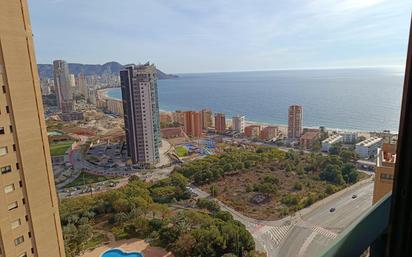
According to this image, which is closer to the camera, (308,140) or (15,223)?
(15,223)

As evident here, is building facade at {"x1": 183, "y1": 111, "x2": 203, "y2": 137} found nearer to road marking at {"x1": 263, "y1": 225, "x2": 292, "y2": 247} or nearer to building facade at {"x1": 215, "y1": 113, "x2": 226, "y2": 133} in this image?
building facade at {"x1": 215, "y1": 113, "x2": 226, "y2": 133}

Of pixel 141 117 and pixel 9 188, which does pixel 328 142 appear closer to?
pixel 141 117

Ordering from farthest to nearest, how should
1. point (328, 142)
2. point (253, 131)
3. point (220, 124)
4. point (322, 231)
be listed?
1. point (220, 124)
2. point (253, 131)
3. point (328, 142)
4. point (322, 231)

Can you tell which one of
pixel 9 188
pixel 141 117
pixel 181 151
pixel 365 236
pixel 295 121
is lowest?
pixel 181 151

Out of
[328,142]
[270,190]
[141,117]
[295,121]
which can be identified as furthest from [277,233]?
[295,121]

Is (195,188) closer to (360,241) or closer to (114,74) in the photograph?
(360,241)

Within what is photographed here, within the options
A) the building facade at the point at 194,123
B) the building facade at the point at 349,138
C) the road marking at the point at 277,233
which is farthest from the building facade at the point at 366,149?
the building facade at the point at 194,123
